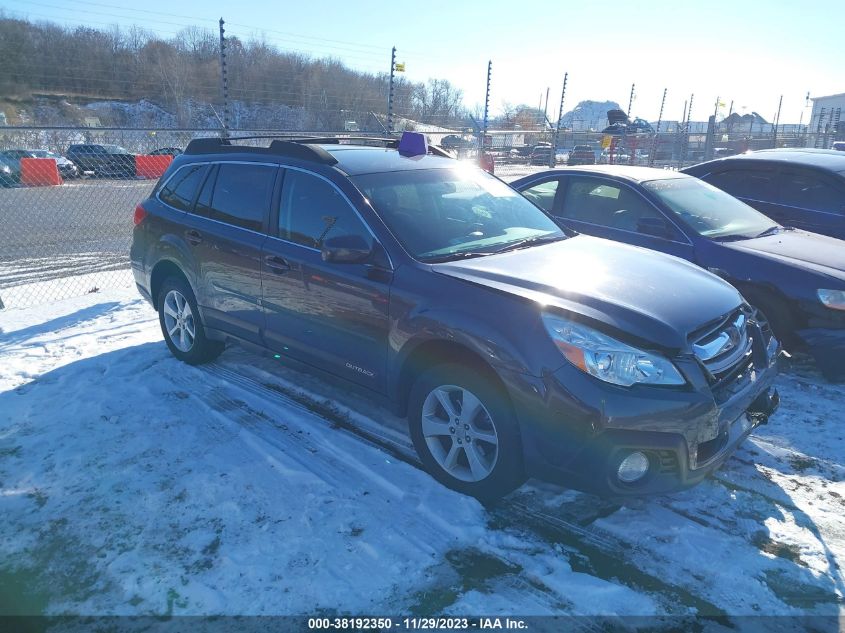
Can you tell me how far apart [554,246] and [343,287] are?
1401mm

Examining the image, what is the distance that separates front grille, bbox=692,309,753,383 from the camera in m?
3.02

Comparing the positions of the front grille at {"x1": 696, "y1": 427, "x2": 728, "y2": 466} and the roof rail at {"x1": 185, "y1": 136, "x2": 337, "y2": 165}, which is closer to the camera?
the front grille at {"x1": 696, "y1": 427, "x2": 728, "y2": 466}

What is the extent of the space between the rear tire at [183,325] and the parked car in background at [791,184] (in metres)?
5.87

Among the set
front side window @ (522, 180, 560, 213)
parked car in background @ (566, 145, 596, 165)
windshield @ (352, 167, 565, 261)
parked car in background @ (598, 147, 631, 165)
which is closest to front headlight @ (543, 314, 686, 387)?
windshield @ (352, 167, 565, 261)

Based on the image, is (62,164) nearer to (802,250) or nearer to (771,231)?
(771,231)

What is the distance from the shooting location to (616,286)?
324cm

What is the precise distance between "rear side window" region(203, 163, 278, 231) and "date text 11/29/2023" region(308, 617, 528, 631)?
2720 millimetres

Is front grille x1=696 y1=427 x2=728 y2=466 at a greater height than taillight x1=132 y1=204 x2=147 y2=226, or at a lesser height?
lesser

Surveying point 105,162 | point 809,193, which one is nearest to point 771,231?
point 809,193

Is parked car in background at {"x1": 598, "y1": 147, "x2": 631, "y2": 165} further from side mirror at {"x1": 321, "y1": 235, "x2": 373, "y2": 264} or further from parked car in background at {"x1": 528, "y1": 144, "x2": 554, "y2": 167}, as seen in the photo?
side mirror at {"x1": 321, "y1": 235, "x2": 373, "y2": 264}

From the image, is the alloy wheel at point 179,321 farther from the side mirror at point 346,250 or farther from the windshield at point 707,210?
the windshield at point 707,210

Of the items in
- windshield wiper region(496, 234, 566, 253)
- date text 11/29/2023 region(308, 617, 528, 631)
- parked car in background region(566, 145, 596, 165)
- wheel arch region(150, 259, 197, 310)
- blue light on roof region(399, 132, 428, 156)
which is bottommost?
date text 11/29/2023 region(308, 617, 528, 631)

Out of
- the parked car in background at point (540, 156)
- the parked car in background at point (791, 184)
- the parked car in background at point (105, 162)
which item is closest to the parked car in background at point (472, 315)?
the parked car in background at point (791, 184)

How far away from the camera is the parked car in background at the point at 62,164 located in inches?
788
